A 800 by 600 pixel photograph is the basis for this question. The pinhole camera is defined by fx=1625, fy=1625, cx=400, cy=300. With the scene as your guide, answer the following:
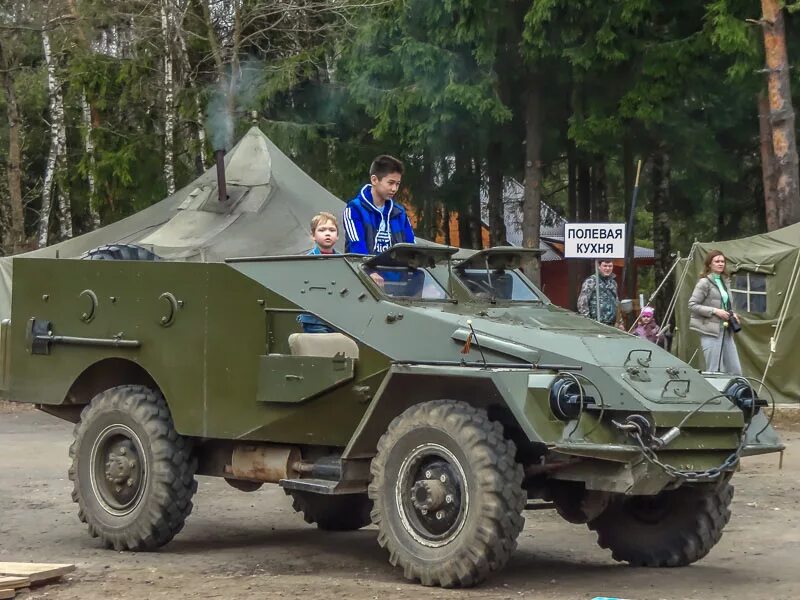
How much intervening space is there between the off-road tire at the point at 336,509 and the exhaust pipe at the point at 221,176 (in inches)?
449

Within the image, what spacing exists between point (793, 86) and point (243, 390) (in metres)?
19.1

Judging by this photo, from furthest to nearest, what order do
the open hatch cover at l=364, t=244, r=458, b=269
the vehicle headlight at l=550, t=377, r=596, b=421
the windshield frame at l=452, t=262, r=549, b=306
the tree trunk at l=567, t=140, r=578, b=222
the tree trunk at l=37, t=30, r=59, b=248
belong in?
the tree trunk at l=567, t=140, r=578, b=222 < the tree trunk at l=37, t=30, r=59, b=248 < the windshield frame at l=452, t=262, r=549, b=306 < the open hatch cover at l=364, t=244, r=458, b=269 < the vehicle headlight at l=550, t=377, r=596, b=421

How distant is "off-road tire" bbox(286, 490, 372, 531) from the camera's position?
10969 mm

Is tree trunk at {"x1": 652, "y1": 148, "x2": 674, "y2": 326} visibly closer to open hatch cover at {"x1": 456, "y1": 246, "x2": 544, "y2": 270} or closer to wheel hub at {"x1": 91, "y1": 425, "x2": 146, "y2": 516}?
open hatch cover at {"x1": 456, "y1": 246, "x2": 544, "y2": 270}

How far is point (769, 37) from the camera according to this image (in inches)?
878

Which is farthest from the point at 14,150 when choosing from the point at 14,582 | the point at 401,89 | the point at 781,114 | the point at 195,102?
the point at 14,582

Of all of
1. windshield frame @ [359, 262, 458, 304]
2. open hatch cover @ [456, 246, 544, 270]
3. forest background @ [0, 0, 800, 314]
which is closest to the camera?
windshield frame @ [359, 262, 458, 304]

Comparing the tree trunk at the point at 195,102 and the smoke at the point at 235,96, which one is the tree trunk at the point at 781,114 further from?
the tree trunk at the point at 195,102

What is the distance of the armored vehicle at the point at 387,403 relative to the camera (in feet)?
26.7

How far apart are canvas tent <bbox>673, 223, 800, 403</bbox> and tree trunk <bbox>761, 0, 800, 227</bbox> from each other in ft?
4.57

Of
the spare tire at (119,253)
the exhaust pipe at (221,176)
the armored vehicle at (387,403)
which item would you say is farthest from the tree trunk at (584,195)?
the armored vehicle at (387,403)

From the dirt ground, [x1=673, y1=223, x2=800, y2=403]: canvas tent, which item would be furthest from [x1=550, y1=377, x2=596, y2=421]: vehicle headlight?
[x1=673, y1=223, x2=800, y2=403]: canvas tent

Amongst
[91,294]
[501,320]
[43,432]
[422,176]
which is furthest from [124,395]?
[422,176]

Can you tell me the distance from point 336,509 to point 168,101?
17958mm
